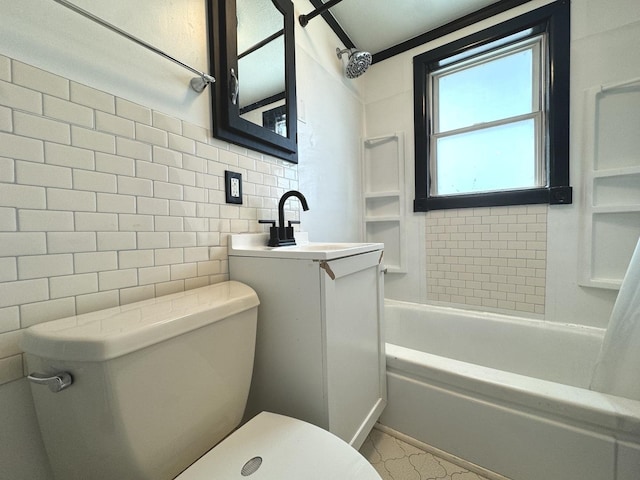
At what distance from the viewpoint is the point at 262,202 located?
114cm

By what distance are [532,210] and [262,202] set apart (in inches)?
66.1

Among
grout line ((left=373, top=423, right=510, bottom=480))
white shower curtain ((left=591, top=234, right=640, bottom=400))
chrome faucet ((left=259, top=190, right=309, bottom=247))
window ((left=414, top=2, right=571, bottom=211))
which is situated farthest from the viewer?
window ((left=414, top=2, right=571, bottom=211))

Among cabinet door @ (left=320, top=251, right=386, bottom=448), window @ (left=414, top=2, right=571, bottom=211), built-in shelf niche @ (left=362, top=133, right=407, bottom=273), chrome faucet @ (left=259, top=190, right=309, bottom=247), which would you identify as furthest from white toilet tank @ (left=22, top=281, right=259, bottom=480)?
window @ (left=414, top=2, right=571, bottom=211)

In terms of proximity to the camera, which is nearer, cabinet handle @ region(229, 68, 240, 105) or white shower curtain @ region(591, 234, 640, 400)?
white shower curtain @ region(591, 234, 640, 400)

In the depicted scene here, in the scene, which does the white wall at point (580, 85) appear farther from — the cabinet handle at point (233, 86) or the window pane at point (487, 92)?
the cabinet handle at point (233, 86)

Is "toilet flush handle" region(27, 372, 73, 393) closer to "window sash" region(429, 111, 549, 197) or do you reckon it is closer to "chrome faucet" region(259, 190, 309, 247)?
"chrome faucet" region(259, 190, 309, 247)

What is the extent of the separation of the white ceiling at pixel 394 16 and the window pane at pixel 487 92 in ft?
1.17

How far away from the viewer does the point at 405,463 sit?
3.28ft

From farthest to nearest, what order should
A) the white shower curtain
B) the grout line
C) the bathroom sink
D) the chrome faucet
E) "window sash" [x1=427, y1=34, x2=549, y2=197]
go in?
"window sash" [x1=427, y1=34, x2=549, y2=197]
the chrome faucet
the grout line
the white shower curtain
the bathroom sink

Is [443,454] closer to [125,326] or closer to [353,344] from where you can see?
[353,344]

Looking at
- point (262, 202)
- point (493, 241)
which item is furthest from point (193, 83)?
point (493, 241)

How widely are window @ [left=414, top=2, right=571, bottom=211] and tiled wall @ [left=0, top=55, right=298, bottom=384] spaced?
1639mm

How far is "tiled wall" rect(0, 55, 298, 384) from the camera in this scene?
523 mm

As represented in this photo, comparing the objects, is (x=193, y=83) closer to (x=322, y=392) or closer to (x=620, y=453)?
(x=322, y=392)
